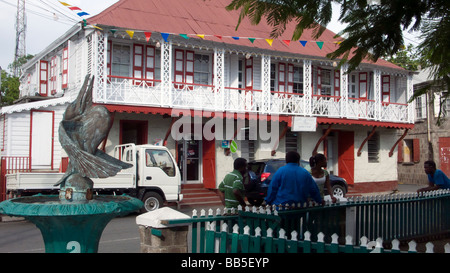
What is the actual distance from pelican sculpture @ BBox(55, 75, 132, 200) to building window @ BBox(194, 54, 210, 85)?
14.3 metres

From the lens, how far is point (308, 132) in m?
21.9

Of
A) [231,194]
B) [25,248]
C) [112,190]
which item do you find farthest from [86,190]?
[112,190]

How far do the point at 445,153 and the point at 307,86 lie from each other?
1192cm

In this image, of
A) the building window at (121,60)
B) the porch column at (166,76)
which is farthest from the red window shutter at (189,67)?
the building window at (121,60)

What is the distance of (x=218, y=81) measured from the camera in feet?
60.4

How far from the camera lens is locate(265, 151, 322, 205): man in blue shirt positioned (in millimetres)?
6066

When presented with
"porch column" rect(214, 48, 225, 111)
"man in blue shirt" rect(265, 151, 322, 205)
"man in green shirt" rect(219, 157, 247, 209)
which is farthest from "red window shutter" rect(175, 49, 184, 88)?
"man in blue shirt" rect(265, 151, 322, 205)

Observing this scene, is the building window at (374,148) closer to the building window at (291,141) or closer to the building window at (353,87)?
the building window at (353,87)

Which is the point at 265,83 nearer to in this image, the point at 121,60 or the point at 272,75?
the point at 272,75

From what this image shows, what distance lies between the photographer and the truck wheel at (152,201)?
13837 mm

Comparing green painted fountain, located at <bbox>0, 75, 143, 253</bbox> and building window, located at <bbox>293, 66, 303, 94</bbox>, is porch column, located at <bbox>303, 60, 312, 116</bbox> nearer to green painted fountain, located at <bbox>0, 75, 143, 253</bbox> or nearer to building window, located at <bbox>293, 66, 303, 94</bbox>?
building window, located at <bbox>293, 66, 303, 94</bbox>

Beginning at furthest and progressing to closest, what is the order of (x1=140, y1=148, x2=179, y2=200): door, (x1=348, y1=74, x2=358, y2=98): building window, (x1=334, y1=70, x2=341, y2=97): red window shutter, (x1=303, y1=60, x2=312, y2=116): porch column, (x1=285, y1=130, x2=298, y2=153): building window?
(x1=348, y1=74, x2=358, y2=98): building window, (x1=334, y1=70, x2=341, y2=97): red window shutter, (x1=285, y1=130, x2=298, y2=153): building window, (x1=303, y1=60, x2=312, y2=116): porch column, (x1=140, y1=148, x2=179, y2=200): door

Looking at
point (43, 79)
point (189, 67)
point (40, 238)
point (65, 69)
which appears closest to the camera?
point (40, 238)

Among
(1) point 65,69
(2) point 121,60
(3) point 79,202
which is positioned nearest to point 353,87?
(2) point 121,60
